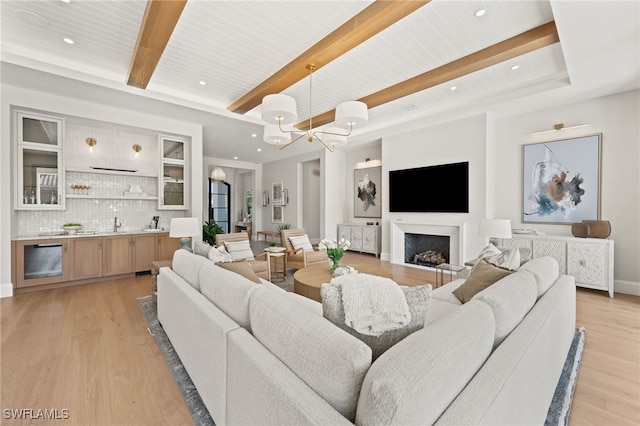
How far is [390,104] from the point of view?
15.0ft

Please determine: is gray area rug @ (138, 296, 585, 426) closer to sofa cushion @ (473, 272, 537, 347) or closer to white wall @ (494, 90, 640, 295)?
→ sofa cushion @ (473, 272, 537, 347)

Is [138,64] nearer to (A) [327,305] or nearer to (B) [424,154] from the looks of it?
(A) [327,305]

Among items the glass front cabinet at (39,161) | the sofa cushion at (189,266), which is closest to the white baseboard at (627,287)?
the sofa cushion at (189,266)

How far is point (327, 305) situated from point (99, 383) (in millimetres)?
1840

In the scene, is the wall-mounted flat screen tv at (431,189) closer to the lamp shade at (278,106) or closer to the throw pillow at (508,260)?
the throw pillow at (508,260)

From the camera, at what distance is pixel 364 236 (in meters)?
6.70

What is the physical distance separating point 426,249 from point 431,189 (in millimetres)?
1301

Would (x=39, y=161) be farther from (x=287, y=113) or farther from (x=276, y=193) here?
(x=276, y=193)

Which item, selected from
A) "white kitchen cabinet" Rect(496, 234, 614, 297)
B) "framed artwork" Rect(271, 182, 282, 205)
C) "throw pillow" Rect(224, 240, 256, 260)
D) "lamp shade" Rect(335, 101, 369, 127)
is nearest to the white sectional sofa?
"throw pillow" Rect(224, 240, 256, 260)

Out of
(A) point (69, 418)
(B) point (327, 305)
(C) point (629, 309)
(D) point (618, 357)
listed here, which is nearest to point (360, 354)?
(B) point (327, 305)

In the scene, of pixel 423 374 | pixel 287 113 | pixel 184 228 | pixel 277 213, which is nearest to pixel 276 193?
pixel 277 213

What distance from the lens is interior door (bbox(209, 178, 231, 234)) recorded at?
32.8 ft

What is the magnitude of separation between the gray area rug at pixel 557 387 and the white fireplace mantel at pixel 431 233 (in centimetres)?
237

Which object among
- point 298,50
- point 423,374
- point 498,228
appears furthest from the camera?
point 498,228
